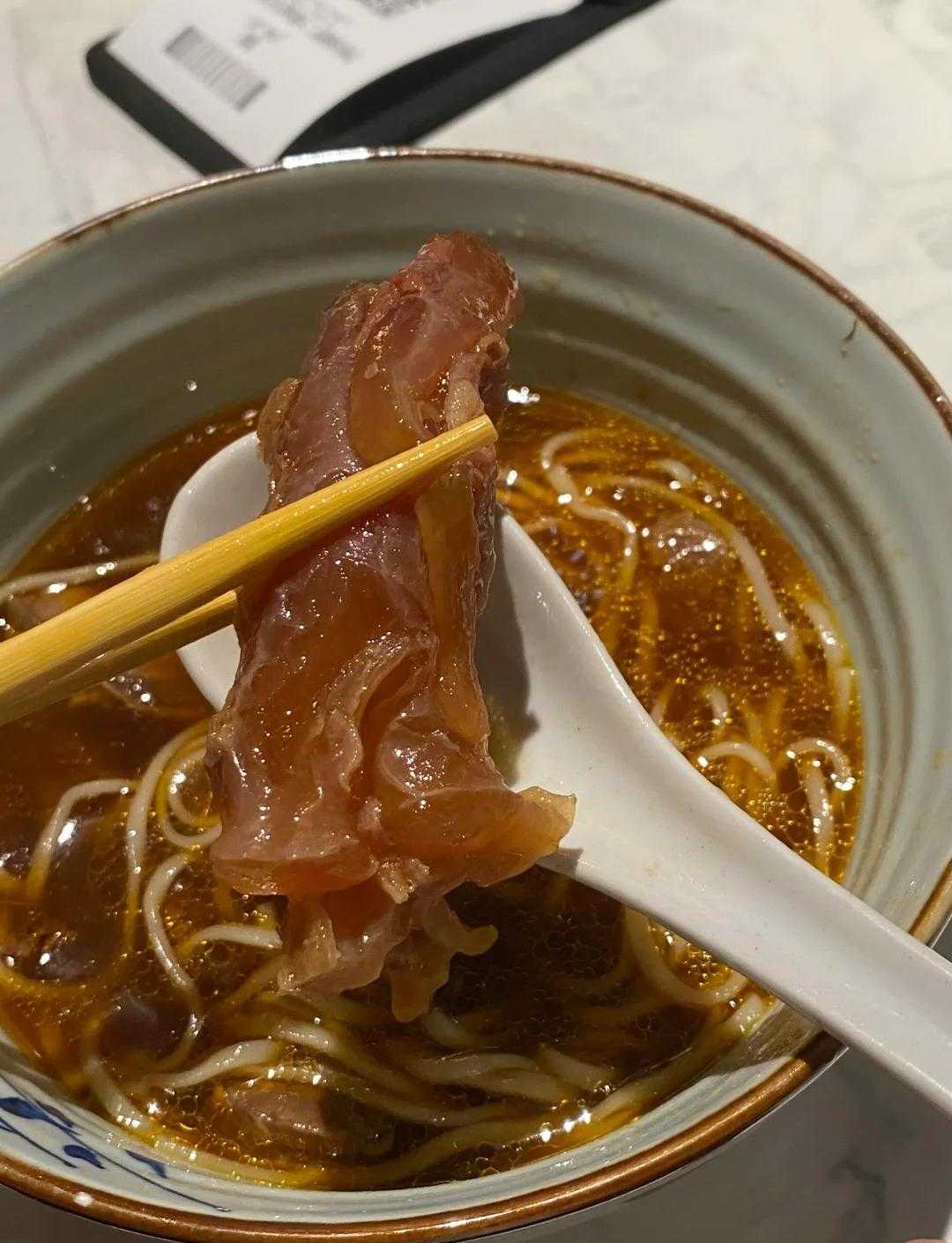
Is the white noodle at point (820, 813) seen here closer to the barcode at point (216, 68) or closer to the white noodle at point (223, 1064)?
the white noodle at point (223, 1064)

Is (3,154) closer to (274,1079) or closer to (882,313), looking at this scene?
(882,313)

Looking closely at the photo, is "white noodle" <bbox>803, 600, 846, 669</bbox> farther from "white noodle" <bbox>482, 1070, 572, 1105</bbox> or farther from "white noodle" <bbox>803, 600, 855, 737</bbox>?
"white noodle" <bbox>482, 1070, 572, 1105</bbox>

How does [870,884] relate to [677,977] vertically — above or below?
above

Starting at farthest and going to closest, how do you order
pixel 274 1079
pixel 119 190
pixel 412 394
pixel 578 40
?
pixel 578 40 → pixel 119 190 → pixel 274 1079 → pixel 412 394

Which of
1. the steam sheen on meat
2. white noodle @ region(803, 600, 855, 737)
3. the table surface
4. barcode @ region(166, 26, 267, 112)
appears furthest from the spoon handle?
barcode @ region(166, 26, 267, 112)

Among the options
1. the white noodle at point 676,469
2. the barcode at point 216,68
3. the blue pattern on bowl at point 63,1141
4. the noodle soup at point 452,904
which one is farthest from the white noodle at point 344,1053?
the barcode at point 216,68

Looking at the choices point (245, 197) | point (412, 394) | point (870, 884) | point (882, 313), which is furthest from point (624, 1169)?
point (882, 313)
